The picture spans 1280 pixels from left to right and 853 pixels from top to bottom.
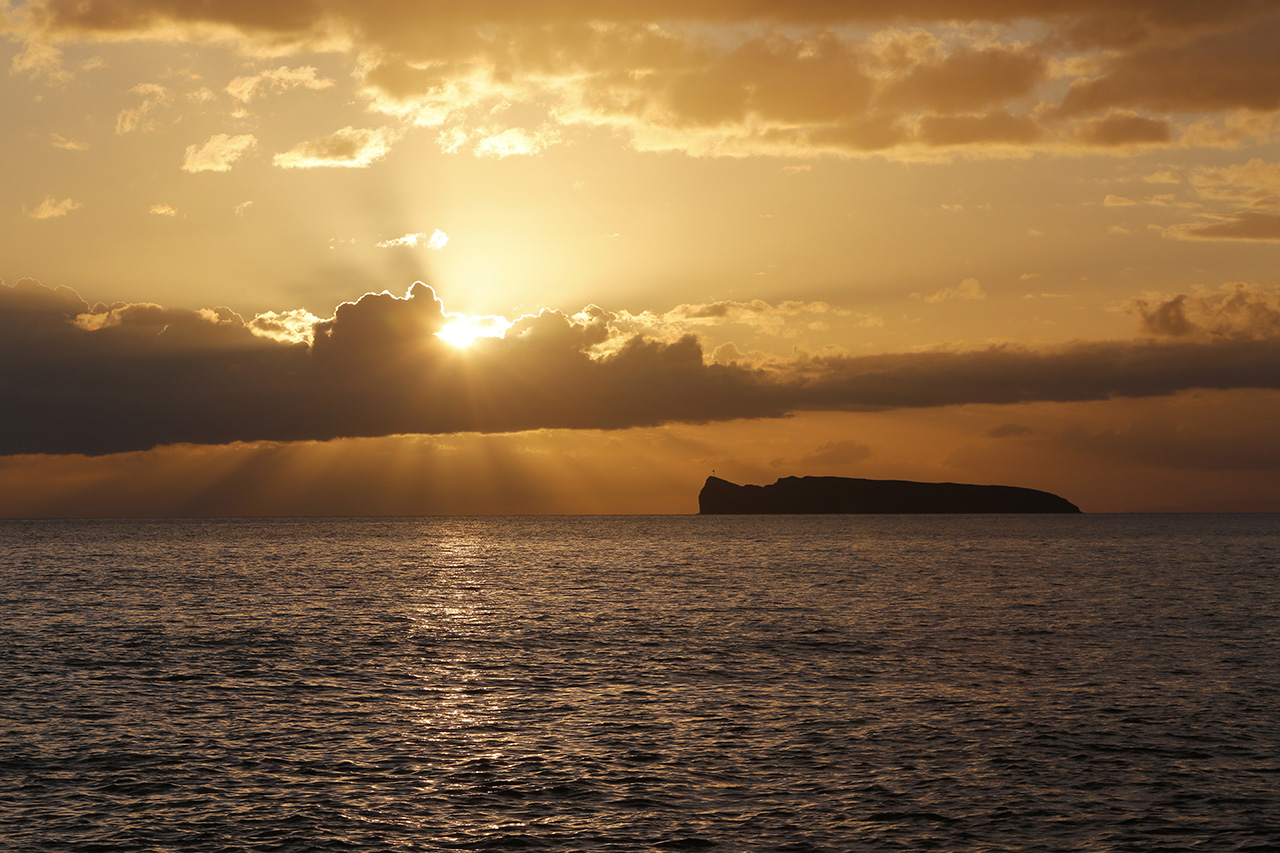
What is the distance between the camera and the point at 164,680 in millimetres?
46469

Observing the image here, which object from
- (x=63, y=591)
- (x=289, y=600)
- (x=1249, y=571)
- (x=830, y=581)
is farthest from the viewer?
(x=1249, y=571)

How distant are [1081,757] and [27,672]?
47820 millimetres

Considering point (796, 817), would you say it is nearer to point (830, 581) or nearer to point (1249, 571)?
point (830, 581)

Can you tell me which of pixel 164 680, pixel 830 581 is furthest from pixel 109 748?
pixel 830 581

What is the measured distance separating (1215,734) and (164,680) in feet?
147

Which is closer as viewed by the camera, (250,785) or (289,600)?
(250,785)

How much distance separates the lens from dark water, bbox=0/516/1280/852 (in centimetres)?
2561

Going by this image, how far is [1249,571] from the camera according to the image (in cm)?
12481

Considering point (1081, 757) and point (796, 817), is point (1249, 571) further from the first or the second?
point (796, 817)

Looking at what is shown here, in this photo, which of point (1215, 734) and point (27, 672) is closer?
point (1215, 734)

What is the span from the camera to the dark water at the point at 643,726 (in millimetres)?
25609

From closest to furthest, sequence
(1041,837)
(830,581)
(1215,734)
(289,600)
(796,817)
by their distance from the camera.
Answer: (1041,837) → (796,817) → (1215,734) → (289,600) → (830,581)

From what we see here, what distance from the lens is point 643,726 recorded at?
119 feet

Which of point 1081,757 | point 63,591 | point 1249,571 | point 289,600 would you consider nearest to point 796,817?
point 1081,757
